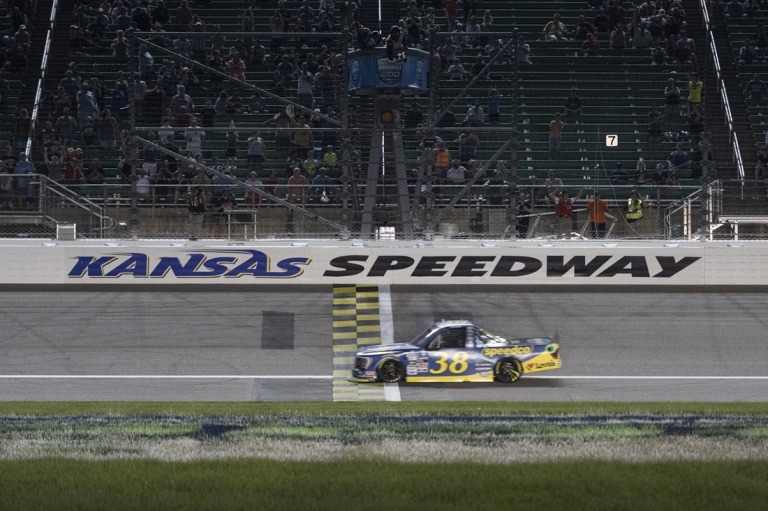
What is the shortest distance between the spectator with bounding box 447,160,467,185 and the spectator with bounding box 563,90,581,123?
5173 mm

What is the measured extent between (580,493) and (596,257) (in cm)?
1135

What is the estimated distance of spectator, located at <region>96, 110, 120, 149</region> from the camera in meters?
20.7

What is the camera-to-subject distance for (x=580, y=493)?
788 centimetres

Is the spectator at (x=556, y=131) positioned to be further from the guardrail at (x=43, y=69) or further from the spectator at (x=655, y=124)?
the guardrail at (x=43, y=69)

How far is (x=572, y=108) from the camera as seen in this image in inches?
925

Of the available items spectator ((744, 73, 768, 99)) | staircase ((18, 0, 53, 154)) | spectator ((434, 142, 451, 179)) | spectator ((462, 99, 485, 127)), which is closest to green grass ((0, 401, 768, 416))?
spectator ((434, 142, 451, 179))

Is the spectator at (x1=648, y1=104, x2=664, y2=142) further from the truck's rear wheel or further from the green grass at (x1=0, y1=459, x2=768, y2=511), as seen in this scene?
the green grass at (x1=0, y1=459, x2=768, y2=511)

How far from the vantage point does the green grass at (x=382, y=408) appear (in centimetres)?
1238

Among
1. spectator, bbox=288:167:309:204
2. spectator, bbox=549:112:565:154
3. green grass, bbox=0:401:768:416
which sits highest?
spectator, bbox=549:112:565:154

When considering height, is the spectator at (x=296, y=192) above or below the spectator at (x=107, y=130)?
below

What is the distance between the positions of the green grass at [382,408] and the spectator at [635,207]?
254 inches

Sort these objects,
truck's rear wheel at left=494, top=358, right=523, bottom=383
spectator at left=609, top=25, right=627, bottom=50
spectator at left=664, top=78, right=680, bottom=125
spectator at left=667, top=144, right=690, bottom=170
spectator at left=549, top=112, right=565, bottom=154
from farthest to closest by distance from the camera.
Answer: spectator at left=609, top=25, right=627, bottom=50 → spectator at left=664, top=78, right=680, bottom=125 → spectator at left=549, top=112, right=565, bottom=154 → spectator at left=667, top=144, right=690, bottom=170 → truck's rear wheel at left=494, top=358, right=523, bottom=383

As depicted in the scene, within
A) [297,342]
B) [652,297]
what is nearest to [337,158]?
[297,342]

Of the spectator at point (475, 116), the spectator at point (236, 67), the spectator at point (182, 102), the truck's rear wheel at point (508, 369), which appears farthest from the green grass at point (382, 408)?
the spectator at point (236, 67)
